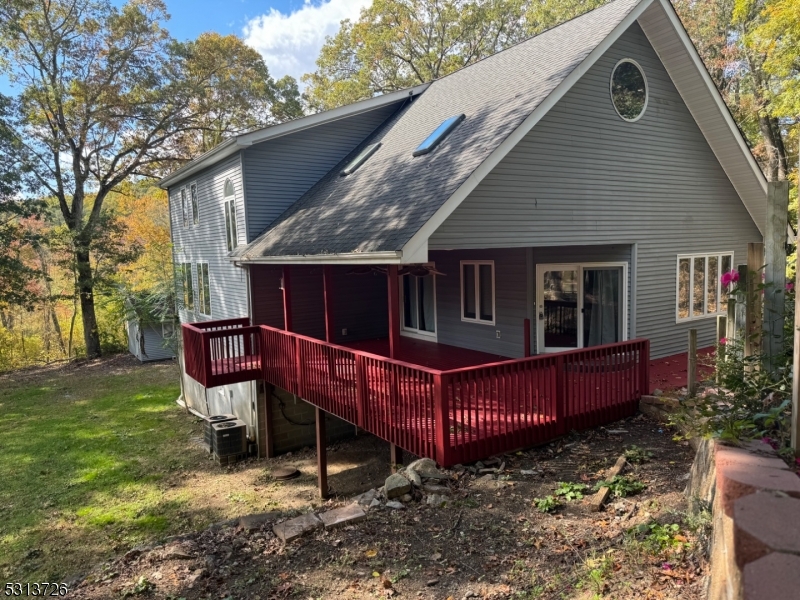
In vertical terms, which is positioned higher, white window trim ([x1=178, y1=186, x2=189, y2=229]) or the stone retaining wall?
white window trim ([x1=178, y1=186, x2=189, y2=229])

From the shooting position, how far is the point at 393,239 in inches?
265

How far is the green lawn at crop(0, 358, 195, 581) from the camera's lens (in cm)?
776

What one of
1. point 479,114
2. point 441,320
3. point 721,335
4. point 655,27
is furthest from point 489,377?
point 655,27

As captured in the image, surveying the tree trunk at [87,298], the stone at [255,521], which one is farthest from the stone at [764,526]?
the tree trunk at [87,298]

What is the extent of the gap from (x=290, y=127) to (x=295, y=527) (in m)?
9.31

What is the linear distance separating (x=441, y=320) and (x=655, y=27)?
7.05m

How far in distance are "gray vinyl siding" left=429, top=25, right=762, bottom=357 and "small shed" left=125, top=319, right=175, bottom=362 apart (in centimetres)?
1883

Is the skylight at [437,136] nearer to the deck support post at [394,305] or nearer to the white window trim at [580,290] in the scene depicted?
the white window trim at [580,290]

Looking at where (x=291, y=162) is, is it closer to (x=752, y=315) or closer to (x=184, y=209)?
(x=184, y=209)

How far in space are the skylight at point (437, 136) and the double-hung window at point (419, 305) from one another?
3.58 metres

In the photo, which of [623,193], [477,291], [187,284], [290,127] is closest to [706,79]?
[623,193]

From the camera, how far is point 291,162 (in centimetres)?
1238

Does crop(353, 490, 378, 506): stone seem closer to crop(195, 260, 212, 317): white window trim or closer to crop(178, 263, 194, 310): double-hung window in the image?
crop(195, 260, 212, 317): white window trim

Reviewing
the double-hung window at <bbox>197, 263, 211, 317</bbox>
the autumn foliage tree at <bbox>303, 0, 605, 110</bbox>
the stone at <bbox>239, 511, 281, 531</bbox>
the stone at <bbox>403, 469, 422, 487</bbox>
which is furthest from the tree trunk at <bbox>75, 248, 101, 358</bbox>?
the stone at <bbox>403, 469, 422, 487</bbox>
